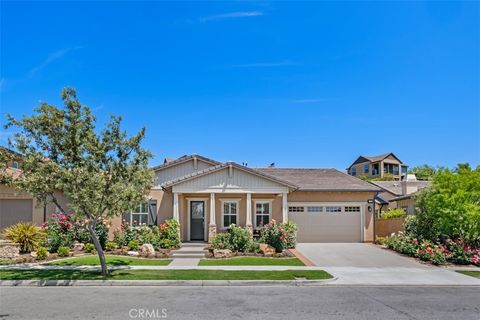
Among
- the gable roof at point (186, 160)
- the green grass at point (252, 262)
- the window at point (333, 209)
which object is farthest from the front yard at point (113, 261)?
the window at point (333, 209)

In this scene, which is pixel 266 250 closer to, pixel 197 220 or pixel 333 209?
pixel 197 220

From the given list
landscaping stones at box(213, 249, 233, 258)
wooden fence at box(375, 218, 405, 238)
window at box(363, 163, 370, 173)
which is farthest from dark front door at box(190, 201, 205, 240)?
window at box(363, 163, 370, 173)

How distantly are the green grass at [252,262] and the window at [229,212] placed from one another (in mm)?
6039

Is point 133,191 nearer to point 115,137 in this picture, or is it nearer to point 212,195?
point 115,137

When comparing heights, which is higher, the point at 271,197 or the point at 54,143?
the point at 54,143

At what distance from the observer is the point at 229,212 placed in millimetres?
23750

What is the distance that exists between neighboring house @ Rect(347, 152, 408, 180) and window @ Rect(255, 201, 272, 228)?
52.0m

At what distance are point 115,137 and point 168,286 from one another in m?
4.80

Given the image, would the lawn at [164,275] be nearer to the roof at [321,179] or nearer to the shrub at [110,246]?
the shrub at [110,246]

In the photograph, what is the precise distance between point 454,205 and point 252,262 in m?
9.03

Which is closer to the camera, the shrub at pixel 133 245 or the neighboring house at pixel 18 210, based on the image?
the shrub at pixel 133 245

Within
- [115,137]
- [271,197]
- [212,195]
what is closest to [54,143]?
[115,137]

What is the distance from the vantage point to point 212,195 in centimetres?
2189

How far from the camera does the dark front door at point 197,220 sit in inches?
932
